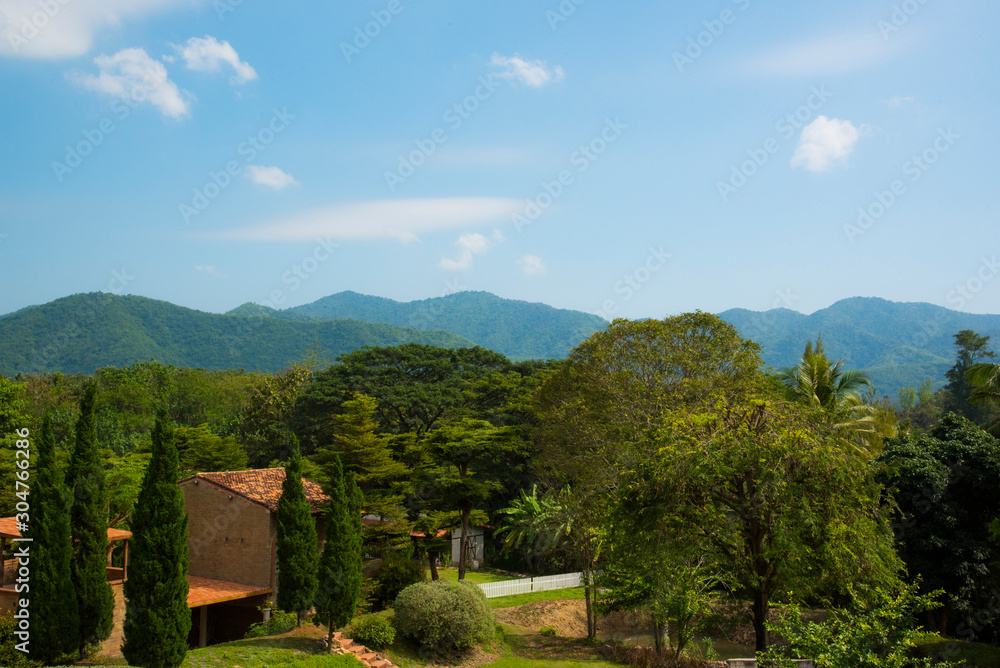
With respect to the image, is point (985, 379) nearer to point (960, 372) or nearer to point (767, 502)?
point (767, 502)

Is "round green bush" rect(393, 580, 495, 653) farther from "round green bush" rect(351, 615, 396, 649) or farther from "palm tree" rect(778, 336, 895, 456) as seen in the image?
"palm tree" rect(778, 336, 895, 456)

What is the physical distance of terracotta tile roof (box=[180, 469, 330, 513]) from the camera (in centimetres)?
2250

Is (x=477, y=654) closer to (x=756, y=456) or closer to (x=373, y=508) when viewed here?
(x=373, y=508)

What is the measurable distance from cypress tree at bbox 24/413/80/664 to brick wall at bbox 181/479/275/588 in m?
8.21

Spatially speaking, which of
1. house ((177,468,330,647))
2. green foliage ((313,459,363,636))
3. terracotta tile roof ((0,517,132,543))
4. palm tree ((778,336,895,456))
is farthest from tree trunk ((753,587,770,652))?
terracotta tile roof ((0,517,132,543))

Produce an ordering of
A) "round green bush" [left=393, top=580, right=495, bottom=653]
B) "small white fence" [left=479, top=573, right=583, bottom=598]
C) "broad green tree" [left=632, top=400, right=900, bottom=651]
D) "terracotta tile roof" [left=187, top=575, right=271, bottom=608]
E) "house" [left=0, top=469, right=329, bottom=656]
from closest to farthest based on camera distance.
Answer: "broad green tree" [left=632, top=400, right=900, bottom=651], "round green bush" [left=393, top=580, right=495, bottom=653], "terracotta tile roof" [left=187, top=575, right=271, bottom=608], "house" [left=0, top=469, right=329, bottom=656], "small white fence" [left=479, top=573, right=583, bottom=598]

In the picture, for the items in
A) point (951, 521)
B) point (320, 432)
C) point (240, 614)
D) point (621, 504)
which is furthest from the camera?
point (320, 432)

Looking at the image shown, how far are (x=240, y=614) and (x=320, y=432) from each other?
20416 mm

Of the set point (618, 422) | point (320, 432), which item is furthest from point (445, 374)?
point (618, 422)

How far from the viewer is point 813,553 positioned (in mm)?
12914

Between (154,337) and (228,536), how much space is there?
6128 inches

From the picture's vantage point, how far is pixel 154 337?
527 ft

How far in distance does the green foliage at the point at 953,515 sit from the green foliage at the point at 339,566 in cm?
1500

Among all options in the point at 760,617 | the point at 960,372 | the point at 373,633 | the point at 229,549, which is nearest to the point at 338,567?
the point at 373,633
